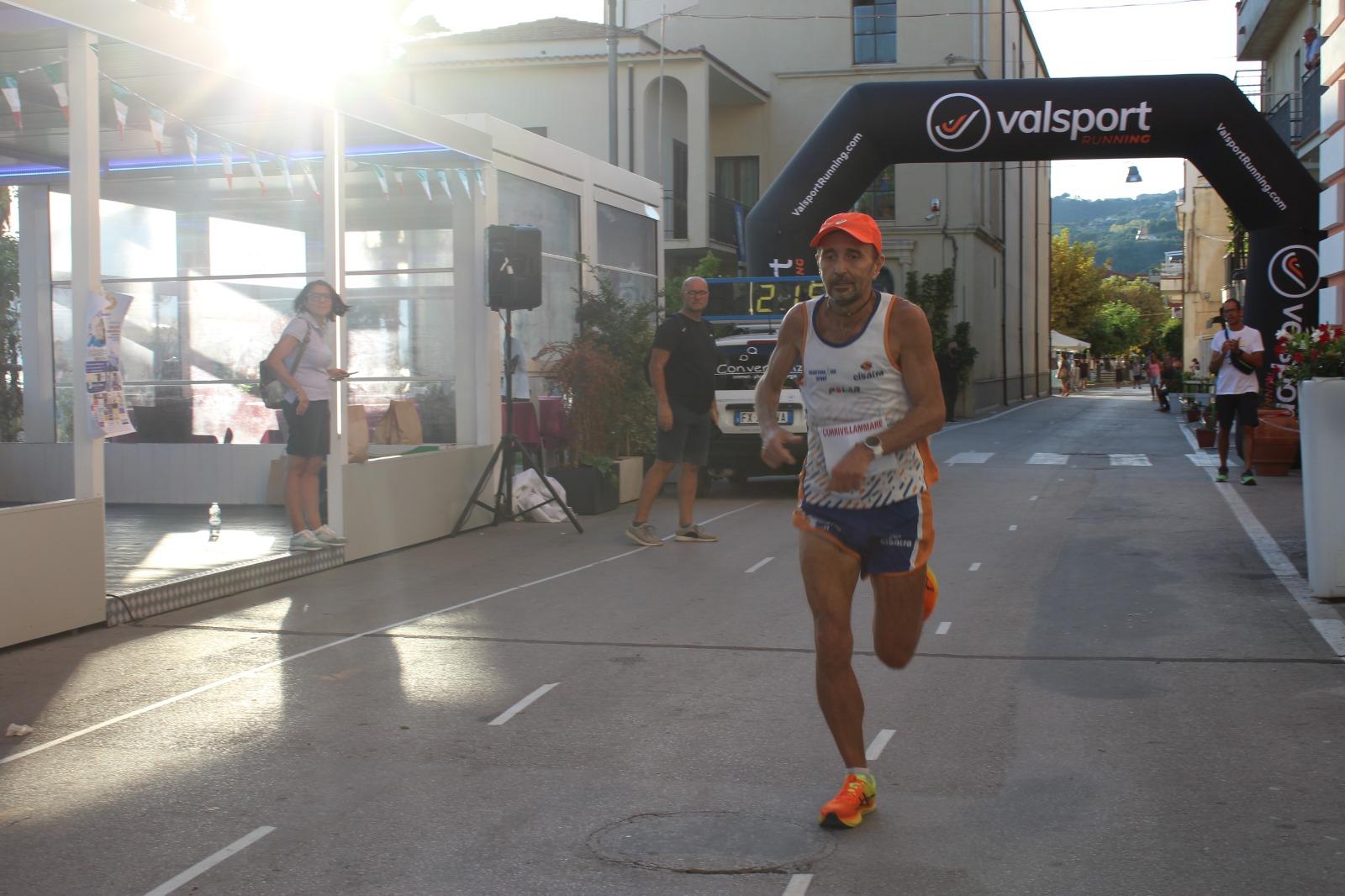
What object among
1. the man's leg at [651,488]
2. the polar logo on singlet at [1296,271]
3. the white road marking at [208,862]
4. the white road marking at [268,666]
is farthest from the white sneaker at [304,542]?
the polar logo on singlet at [1296,271]

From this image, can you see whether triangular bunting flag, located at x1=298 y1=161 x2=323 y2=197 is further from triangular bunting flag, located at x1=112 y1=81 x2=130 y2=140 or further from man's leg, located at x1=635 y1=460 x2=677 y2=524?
man's leg, located at x1=635 y1=460 x2=677 y2=524

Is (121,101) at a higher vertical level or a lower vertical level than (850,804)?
higher

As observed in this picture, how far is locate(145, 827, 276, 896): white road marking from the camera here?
12.8ft

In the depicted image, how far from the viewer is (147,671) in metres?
6.79

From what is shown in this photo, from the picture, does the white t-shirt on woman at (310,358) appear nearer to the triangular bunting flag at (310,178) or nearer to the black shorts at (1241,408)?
the triangular bunting flag at (310,178)

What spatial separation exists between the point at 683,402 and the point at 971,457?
34.1 ft

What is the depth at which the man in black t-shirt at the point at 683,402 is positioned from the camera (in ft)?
37.4

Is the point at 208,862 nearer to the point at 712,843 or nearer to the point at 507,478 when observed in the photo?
the point at 712,843

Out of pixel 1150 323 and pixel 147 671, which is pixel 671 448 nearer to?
Result: pixel 147 671

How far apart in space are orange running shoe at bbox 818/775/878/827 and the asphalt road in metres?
0.07

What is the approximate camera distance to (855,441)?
447cm

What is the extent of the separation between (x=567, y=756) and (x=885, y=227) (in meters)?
37.7

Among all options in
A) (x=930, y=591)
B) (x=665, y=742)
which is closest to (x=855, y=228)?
(x=930, y=591)

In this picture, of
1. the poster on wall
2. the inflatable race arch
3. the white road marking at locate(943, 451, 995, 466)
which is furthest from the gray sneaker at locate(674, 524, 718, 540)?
the white road marking at locate(943, 451, 995, 466)
